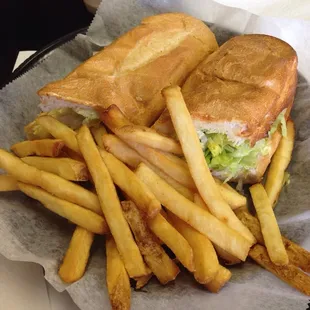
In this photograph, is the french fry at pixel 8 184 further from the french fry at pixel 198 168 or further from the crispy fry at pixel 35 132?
the french fry at pixel 198 168

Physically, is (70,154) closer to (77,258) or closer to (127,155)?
(127,155)

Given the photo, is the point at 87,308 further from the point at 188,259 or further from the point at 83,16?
the point at 83,16

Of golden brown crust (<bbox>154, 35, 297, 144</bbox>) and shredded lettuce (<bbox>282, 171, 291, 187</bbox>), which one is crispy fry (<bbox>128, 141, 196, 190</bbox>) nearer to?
golden brown crust (<bbox>154, 35, 297, 144</bbox>)

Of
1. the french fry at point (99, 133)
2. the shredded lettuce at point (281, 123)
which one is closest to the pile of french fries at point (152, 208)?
the french fry at point (99, 133)

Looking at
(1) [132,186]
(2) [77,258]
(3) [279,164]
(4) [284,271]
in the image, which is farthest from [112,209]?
(3) [279,164]

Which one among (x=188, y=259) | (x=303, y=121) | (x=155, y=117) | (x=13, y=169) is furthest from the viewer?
(x=303, y=121)

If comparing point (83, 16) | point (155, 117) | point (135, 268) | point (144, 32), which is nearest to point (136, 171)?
point (135, 268)
